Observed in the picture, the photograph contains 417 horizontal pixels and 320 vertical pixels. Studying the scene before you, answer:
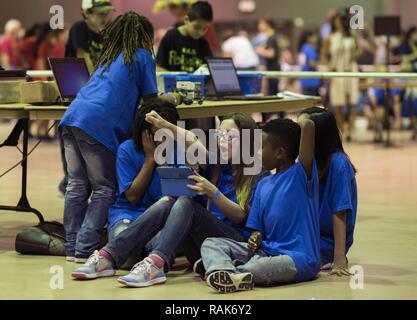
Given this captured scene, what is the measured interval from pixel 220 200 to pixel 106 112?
0.84 m

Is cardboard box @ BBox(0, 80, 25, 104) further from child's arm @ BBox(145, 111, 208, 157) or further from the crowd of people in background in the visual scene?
the crowd of people in background

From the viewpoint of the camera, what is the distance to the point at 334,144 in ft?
16.3

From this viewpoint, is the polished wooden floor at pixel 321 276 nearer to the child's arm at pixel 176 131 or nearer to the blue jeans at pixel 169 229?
the blue jeans at pixel 169 229

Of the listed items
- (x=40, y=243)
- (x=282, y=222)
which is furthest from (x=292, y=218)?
(x=40, y=243)

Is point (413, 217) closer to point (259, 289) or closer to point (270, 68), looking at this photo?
point (259, 289)

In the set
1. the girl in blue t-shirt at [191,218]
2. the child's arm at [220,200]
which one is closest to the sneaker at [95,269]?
the girl in blue t-shirt at [191,218]

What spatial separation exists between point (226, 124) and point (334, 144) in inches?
21.2

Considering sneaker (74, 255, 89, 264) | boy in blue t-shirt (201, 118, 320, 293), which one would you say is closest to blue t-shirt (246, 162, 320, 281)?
boy in blue t-shirt (201, 118, 320, 293)

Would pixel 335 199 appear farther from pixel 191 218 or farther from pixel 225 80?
pixel 225 80

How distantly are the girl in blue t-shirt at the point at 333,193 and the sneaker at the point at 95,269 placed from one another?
1052mm

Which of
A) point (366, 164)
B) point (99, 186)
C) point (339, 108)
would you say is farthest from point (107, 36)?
point (339, 108)

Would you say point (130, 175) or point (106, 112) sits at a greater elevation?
point (106, 112)

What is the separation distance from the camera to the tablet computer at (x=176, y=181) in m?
4.72

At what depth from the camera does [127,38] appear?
17.3ft
